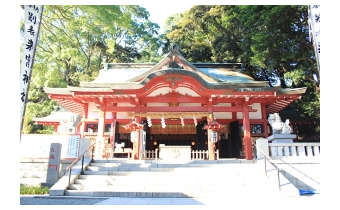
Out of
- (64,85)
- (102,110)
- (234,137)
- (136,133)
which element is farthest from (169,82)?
(64,85)

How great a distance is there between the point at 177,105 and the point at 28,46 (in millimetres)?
8065

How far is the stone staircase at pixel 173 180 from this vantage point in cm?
707

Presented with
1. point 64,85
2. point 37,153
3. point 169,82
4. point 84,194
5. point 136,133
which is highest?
point 64,85

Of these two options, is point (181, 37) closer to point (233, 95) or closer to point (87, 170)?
point (233, 95)

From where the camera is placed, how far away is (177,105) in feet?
43.1

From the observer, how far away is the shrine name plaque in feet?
34.5

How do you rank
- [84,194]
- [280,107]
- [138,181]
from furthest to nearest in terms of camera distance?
[280,107] → [138,181] → [84,194]

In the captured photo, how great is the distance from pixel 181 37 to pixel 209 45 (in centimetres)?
346

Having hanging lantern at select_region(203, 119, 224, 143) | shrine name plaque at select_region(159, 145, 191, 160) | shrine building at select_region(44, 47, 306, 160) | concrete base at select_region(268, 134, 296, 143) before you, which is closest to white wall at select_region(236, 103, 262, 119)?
shrine building at select_region(44, 47, 306, 160)

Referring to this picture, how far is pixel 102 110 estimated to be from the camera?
39.5 feet

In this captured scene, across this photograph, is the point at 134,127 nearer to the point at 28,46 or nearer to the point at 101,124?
the point at 101,124

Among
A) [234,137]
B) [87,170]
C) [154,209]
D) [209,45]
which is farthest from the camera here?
[209,45]

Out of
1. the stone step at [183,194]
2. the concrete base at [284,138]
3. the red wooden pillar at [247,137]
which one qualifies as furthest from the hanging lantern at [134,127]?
the concrete base at [284,138]

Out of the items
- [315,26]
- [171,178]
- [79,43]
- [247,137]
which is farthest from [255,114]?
[79,43]
